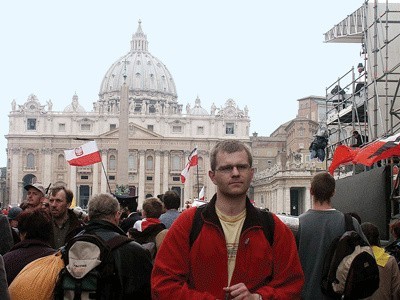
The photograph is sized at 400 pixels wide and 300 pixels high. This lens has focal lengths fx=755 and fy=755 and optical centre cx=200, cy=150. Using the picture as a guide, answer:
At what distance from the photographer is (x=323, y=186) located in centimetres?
525

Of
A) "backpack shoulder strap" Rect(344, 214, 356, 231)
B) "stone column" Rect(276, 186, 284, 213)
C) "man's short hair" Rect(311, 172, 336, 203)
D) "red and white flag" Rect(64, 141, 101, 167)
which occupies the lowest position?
"stone column" Rect(276, 186, 284, 213)

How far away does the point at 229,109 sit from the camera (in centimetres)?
10406

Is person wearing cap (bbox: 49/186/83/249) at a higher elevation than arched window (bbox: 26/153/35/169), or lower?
lower

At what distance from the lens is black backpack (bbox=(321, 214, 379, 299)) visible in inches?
180

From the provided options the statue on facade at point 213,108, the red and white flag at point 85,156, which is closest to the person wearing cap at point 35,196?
the red and white flag at point 85,156

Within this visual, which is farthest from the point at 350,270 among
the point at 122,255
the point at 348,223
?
the point at 122,255

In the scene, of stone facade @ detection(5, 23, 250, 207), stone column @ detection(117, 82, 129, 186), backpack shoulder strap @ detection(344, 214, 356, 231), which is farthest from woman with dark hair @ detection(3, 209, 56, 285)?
stone facade @ detection(5, 23, 250, 207)

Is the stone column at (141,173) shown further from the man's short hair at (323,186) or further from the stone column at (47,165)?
the man's short hair at (323,186)

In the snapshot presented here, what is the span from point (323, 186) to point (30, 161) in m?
94.6

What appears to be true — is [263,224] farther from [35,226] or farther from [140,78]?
[140,78]

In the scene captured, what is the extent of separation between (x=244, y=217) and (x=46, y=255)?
1.57 meters

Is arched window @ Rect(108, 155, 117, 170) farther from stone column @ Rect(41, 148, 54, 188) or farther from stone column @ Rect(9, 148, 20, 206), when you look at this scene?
stone column @ Rect(9, 148, 20, 206)

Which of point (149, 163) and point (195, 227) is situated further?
point (149, 163)

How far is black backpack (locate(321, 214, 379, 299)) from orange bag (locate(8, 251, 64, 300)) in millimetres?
1672
